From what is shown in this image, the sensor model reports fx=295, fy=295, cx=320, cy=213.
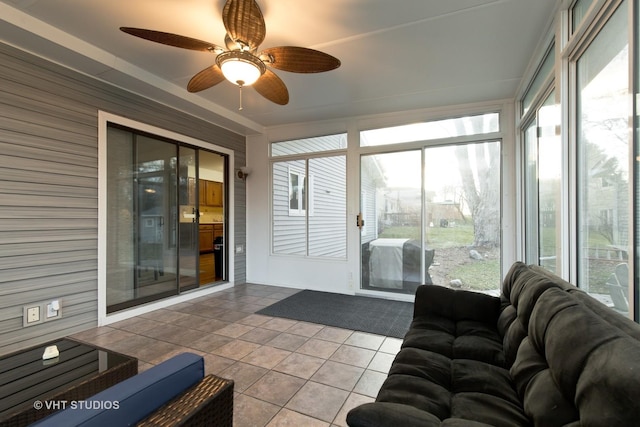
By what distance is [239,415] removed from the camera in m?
1.78

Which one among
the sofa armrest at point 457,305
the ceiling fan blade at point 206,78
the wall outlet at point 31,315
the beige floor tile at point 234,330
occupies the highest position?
the ceiling fan blade at point 206,78

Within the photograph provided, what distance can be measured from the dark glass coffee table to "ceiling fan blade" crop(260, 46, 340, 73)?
2.18 m

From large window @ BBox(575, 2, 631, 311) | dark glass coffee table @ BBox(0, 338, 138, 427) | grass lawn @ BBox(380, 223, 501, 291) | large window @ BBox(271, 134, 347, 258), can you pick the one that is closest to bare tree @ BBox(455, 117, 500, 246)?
grass lawn @ BBox(380, 223, 501, 291)

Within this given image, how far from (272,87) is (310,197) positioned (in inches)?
98.4

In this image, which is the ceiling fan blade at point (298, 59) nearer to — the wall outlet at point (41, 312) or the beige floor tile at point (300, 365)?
the beige floor tile at point (300, 365)

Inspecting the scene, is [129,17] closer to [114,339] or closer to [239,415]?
[114,339]

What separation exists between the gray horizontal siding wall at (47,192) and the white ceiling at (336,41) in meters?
0.28

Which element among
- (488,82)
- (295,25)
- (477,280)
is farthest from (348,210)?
(295,25)

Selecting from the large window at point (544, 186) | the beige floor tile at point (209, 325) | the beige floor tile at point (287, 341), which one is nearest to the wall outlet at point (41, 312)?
the beige floor tile at point (209, 325)

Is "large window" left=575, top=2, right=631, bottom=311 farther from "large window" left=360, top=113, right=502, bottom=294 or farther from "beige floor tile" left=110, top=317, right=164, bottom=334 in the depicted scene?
"beige floor tile" left=110, top=317, right=164, bottom=334

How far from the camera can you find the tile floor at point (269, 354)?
1.87 meters


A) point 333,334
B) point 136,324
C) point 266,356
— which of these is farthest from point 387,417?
point 136,324

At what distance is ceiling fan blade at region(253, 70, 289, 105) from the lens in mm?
2498

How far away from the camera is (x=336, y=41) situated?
2.63m
